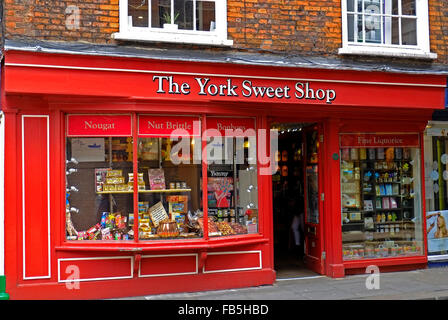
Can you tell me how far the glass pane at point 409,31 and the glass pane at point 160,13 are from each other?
15.1 feet

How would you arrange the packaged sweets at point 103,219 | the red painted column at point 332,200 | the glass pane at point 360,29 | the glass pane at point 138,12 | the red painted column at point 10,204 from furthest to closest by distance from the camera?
1. the glass pane at point 360,29
2. the red painted column at point 332,200
3. the glass pane at point 138,12
4. the packaged sweets at point 103,219
5. the red painted column at point 10,204

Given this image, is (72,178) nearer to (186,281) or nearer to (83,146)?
(83,146)

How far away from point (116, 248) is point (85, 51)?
10.0ft

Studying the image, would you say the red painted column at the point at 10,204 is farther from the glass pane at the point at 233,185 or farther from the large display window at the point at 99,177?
the glass pane at the point at 233,185

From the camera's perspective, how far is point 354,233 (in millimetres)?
9719

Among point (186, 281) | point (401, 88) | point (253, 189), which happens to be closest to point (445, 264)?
point (401, 88)

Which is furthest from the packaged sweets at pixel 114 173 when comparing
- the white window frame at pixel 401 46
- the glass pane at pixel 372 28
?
the glass pane at pixel 372 28

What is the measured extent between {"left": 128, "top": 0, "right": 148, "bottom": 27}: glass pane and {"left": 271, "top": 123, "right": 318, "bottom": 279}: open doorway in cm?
325

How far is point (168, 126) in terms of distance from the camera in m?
8.20

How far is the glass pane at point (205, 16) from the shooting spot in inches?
336

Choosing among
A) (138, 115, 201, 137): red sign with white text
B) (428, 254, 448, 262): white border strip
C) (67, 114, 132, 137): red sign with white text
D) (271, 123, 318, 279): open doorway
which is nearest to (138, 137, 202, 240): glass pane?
(138, 115, 201, 137): red sign with white text

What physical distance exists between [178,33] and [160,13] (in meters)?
0.48

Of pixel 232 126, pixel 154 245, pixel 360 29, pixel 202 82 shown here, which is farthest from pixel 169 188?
pixel 360 29

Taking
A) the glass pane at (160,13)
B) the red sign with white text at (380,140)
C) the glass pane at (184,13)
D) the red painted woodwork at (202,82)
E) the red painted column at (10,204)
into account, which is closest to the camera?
the red painted woodwork at (202,82)
